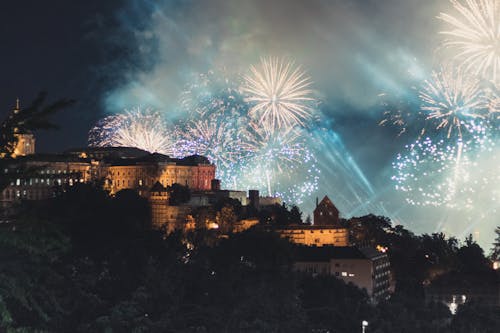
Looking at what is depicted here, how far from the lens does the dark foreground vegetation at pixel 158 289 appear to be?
1282 cm

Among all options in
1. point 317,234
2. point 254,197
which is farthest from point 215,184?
point 317,234

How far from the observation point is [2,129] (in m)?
11.8

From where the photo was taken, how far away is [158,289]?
90.8 ft

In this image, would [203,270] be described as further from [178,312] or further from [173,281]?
[178,312]

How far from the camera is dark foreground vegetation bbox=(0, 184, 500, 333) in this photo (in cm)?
1282

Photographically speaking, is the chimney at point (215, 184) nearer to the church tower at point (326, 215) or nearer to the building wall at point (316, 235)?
the church tower at point (326, 215)

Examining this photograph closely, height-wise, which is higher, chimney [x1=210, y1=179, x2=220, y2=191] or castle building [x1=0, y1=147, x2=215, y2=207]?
castle building [x1=0, y1=147, x2=215, y2=207]

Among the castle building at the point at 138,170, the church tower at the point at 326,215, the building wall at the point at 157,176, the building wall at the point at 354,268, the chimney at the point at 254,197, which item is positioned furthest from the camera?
the building wall at the point at 157,176

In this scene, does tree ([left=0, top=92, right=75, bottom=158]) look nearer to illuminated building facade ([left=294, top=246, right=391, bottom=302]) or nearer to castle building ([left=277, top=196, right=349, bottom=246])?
illuminated building facade ([left=294, top=246, right=391, bottom=302])

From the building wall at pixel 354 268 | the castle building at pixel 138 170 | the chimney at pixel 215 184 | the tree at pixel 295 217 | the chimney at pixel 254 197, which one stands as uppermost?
the castle building at pixel 138 170

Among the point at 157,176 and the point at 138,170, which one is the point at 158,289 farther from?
the point at 138,170

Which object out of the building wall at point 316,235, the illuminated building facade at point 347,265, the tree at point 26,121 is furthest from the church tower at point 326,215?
the tree at point 26,121

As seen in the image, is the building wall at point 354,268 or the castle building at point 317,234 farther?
the castle building at point 317,234

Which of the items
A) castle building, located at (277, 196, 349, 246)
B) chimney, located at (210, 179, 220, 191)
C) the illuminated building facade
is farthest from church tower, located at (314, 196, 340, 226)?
chimney, located at (210, 179, 220, 191)
